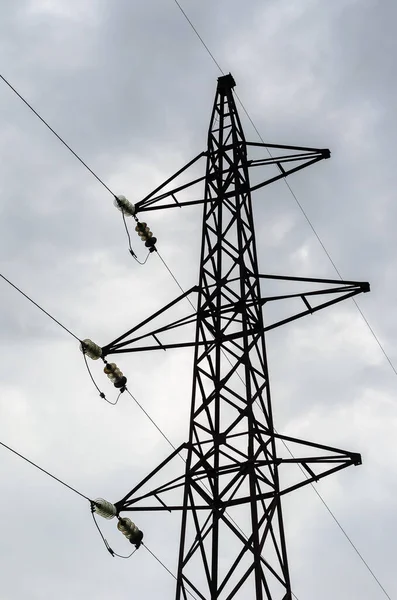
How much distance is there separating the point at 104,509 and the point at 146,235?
7877 millimetres

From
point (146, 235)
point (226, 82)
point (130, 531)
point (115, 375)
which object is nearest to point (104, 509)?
point (130, 531)

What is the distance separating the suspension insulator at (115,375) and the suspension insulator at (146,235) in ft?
13.7

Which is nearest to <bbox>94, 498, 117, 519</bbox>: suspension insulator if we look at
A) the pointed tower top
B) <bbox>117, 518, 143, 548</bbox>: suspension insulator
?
<bbox>117, 518, 143, 548</bbox>: suspension insulator

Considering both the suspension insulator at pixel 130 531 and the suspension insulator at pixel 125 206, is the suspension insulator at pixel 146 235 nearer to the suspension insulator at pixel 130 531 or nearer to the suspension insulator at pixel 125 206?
the suspension insulator at pixel 125 206

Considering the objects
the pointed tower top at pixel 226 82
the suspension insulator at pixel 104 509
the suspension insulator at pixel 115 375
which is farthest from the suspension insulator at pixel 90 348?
the pointed tower top at pixel 226 82

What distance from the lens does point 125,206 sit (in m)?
20.5

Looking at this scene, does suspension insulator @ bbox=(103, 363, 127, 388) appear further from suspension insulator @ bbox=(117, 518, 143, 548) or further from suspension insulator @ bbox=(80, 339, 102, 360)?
suspension insulator @ bbox=(117, 518, 143, 548)

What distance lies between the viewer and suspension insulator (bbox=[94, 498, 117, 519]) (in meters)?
15.7

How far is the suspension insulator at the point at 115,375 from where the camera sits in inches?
712

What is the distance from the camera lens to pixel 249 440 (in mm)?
15164

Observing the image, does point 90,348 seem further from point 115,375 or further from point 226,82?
point 226,82

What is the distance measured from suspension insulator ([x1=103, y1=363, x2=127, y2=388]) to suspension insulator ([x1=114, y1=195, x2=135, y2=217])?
4.45m

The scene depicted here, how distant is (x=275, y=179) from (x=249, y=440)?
25.0 ft

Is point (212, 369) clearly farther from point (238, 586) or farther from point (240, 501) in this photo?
point (238, 586)
